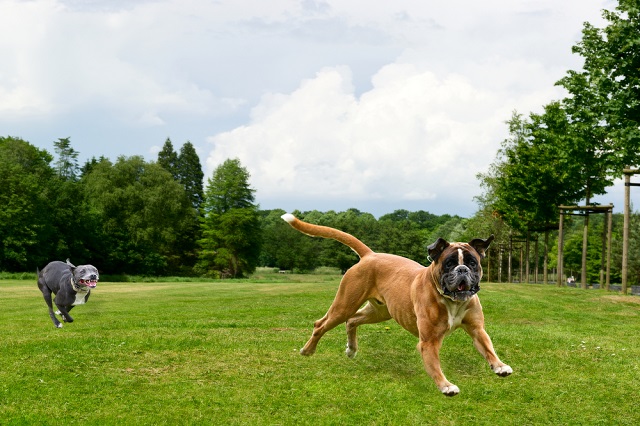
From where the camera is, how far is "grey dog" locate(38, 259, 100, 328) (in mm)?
10203

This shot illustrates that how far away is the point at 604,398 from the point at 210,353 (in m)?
7.51

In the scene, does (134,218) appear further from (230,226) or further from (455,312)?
(455,312)

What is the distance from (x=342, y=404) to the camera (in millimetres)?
9273

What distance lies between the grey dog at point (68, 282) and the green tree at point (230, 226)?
249 ft

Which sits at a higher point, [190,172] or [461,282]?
[190,172]

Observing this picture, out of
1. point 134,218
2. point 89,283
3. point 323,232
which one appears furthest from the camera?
point 134,218

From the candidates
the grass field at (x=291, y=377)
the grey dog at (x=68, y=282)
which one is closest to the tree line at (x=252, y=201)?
the grass field at (x=291, y=377)

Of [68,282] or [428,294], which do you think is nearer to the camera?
[428,294]

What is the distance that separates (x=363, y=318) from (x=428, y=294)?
66.8 inches

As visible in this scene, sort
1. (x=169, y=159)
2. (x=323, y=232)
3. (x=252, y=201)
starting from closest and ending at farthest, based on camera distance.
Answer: (x=323, y=232), (x=252, y=201), (x=169, y=159)

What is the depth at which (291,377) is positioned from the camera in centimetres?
1056

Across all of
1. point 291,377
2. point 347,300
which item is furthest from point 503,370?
point 291,377

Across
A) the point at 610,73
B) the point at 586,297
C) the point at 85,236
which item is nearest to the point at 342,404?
the point at 586,297

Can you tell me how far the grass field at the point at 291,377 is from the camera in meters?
9.10
